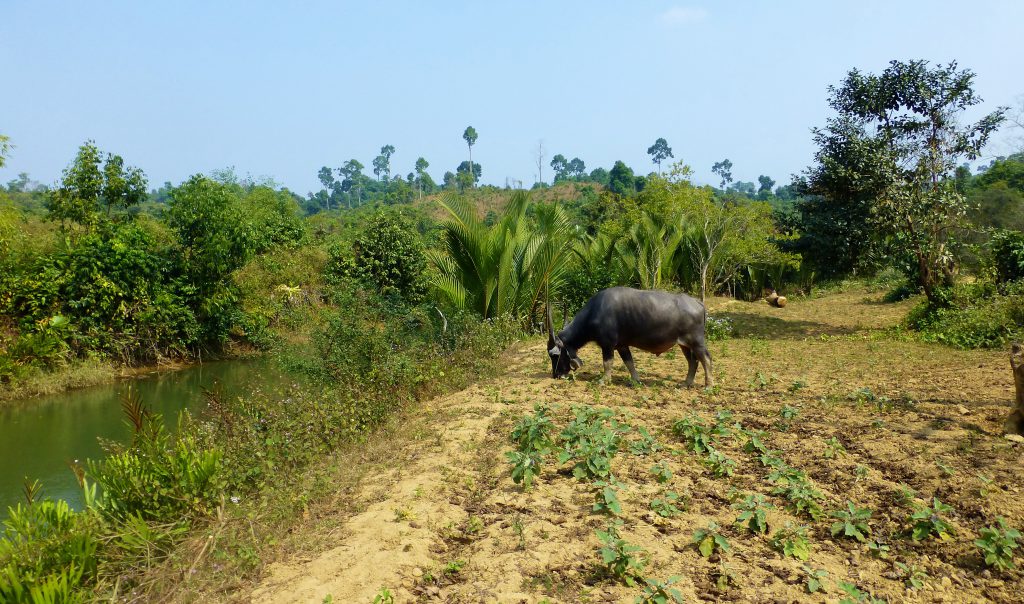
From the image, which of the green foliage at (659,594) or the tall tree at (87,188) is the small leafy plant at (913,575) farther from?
the tall tree at (87,188)

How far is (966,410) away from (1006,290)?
8705mm

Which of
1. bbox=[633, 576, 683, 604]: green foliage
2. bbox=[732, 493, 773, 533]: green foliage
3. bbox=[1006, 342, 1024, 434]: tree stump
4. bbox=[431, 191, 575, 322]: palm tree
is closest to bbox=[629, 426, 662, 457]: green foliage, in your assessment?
bbox=[732, 493, 773, 533]: green foliage

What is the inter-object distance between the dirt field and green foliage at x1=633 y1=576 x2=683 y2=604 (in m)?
0.10

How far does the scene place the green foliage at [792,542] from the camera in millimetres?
4238

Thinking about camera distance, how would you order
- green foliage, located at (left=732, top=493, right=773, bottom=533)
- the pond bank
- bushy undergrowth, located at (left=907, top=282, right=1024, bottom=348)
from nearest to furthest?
green foliage, located at (left=732, top=493, right=773, bottom=533) → bushy undergrowth, located at (left=907, top=282, right=1024, bottom=348) → the pond bank

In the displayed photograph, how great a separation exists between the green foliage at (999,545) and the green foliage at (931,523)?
23cm

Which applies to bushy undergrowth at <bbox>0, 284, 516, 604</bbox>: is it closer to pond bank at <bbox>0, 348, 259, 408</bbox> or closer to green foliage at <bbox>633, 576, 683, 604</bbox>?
green foliage at <bbox>633, 576, 683, 604</bbox>

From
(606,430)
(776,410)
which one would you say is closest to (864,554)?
(606,430)

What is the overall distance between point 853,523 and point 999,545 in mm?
842

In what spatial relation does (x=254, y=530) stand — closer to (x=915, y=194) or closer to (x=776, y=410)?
(x=776, y=410)

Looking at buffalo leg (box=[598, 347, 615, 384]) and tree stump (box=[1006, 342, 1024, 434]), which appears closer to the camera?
tree stump (box=[1006, 342, 1024, 434])

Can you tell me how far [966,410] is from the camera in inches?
267

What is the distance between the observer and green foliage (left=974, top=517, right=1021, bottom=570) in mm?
3979

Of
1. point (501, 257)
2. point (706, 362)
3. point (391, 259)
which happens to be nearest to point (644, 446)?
point (706, 362)
